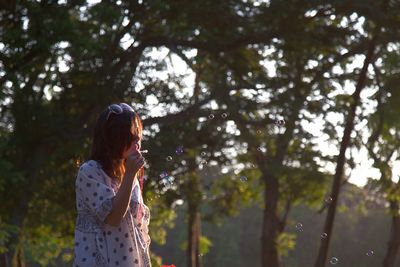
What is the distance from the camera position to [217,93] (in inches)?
824

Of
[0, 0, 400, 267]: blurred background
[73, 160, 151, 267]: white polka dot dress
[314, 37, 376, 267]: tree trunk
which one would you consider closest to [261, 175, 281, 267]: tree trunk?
[0, 0, 400, 267]: blurred background

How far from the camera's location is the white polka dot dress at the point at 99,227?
452cm

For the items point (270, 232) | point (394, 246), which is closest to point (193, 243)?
point (270, 232)

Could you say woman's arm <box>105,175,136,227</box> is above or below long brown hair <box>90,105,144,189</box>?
below

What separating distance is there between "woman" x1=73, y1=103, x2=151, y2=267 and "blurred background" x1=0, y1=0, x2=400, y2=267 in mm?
10603

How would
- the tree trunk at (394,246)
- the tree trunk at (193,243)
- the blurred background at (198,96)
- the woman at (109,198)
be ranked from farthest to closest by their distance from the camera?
the tree trunk at (193,243) → the tree trunk at (394,246) → the blurred background at (198,96) → the woman at (109,198)

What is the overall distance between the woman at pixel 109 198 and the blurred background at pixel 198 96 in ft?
34.8

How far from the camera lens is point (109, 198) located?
14.7 ft

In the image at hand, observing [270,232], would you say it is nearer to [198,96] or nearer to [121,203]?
[198,96]

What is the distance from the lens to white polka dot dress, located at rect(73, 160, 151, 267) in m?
4.52

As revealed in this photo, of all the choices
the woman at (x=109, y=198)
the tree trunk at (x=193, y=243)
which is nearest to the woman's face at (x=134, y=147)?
the woman at (x=109, y=198)

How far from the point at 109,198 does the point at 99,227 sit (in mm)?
191

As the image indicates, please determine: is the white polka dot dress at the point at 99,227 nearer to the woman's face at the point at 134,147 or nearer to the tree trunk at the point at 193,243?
the woman's face at the point at 134,147

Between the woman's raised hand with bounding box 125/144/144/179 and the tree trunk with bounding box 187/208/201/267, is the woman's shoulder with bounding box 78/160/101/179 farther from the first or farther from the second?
the tree trunk with bounding box 187/208/201/267
